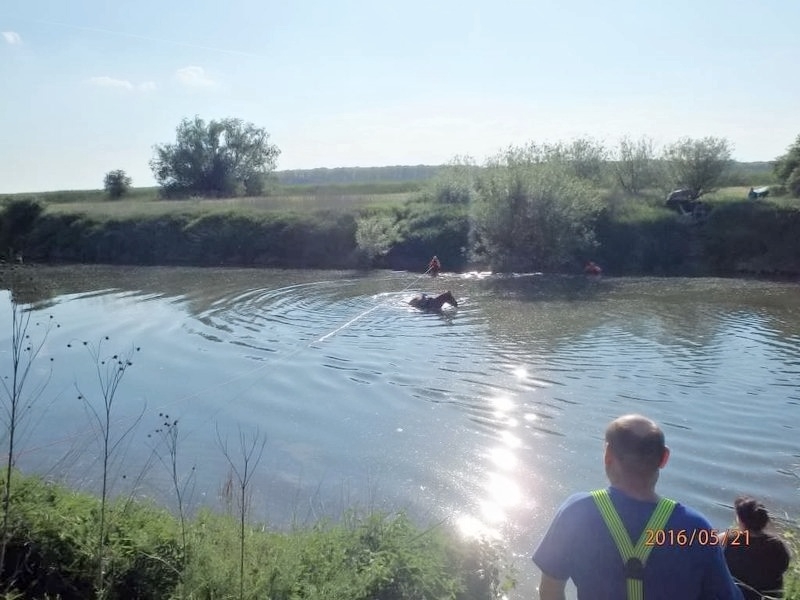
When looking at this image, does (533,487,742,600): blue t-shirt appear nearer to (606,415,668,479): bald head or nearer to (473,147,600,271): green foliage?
(606,415,668,479): bald head

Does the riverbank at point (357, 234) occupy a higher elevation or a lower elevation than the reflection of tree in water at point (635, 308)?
higher

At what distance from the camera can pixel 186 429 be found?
13195 mm

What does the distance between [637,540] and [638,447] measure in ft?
1.33

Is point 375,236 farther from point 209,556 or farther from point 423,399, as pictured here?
point 209,556

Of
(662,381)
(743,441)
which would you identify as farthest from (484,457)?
(662,381)

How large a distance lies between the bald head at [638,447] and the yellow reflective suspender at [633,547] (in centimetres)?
18

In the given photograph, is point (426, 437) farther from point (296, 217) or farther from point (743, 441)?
point (296, 217)

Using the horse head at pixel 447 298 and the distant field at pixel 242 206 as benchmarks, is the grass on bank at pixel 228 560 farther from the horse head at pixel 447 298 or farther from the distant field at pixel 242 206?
the distant field at pixel 242 206

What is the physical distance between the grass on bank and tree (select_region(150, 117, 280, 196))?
229 ft

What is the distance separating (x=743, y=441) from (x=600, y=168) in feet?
135

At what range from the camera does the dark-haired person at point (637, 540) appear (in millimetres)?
3508

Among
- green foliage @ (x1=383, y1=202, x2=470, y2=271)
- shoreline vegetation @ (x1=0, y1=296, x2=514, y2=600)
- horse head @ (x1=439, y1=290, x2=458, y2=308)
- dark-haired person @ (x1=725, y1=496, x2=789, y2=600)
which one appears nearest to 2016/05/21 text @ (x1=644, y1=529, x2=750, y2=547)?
dark-haired person @ (x1=725, y1=496, x2=789, y2=600)

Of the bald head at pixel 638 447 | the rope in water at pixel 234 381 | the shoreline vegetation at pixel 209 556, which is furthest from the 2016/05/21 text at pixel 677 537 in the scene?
the rope in water at pixel 234 381

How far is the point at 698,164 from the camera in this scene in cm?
4700
